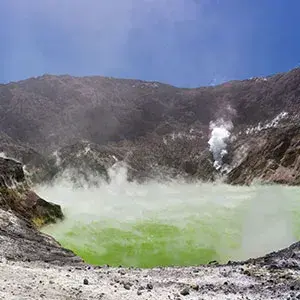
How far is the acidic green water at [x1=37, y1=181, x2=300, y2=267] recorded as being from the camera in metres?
29.3

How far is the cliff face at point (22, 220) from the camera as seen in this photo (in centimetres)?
1812

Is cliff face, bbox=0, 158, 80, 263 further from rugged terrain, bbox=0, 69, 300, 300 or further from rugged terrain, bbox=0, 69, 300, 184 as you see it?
rugged terrain, bbox=0, 69, 300, 184

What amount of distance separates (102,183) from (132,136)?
29391 mm

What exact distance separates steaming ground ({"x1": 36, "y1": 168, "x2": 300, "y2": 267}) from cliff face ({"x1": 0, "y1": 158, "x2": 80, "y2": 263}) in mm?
1834

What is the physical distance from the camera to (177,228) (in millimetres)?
37500

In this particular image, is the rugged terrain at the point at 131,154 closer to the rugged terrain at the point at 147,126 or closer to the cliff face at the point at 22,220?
the cliff face at the point at 22,220

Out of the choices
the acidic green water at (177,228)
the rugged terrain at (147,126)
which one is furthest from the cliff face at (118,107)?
the acidic green water at (177,228)

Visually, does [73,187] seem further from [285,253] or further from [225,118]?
[285,253]

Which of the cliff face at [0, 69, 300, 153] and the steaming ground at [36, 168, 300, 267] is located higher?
the cliff face at [0, 69, 300, 153]

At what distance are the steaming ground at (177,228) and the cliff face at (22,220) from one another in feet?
6.02

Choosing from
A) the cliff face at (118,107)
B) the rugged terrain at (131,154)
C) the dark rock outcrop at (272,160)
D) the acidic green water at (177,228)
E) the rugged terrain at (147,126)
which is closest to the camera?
the rugged terrain at (131,154)

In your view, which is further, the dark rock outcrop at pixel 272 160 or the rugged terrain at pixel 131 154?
the dark rock outcrop at pixel 272 160

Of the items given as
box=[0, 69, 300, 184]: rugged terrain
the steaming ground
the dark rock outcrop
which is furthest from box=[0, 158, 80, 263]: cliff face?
the dark rock outcrop

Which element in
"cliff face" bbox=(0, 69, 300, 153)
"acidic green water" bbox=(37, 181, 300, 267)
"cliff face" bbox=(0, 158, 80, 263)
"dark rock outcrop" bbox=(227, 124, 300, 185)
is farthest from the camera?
"cliff face" bbox=(0, 69, 300, 153)
